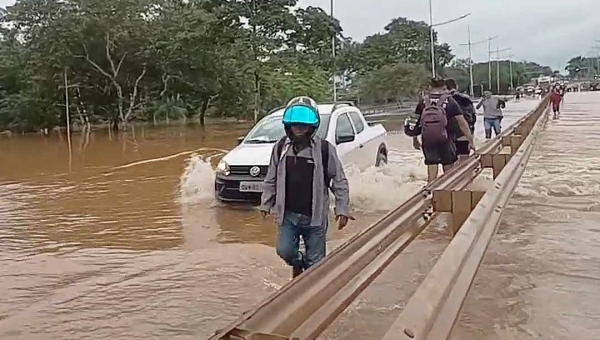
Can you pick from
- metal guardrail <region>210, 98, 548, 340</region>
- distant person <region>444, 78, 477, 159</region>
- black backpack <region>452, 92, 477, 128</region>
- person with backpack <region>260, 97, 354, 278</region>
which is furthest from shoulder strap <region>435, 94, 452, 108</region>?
person with backpack <region>260, 97, 354, 278</region>

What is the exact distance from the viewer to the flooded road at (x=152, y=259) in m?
5.59

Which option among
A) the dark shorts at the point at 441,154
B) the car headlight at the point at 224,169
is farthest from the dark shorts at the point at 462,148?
the car headlight at the point at 224,169

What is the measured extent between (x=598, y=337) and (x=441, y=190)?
162cm

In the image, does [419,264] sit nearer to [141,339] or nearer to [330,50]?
[141,339]

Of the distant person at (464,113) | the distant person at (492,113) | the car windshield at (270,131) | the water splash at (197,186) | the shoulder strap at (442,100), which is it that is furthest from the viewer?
the distant person at (492,113)

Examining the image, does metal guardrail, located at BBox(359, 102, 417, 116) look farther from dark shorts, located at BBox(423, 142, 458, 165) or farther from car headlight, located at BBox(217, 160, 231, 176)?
dark shorts, located at BBox(423, 142, 458, 165)

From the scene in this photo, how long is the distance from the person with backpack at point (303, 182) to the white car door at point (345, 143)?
5.83 meters

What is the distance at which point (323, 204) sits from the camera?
5098 mm

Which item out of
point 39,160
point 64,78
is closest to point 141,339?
point 39,160

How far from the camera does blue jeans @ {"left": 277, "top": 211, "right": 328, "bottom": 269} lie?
5.18 m

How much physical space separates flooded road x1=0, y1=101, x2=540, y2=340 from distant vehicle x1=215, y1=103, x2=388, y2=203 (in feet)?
0.99

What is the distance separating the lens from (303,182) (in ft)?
16.6

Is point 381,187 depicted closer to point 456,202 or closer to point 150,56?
point 456,202

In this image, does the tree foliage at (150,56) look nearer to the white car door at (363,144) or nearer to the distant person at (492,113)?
the distant person at (492,113)
